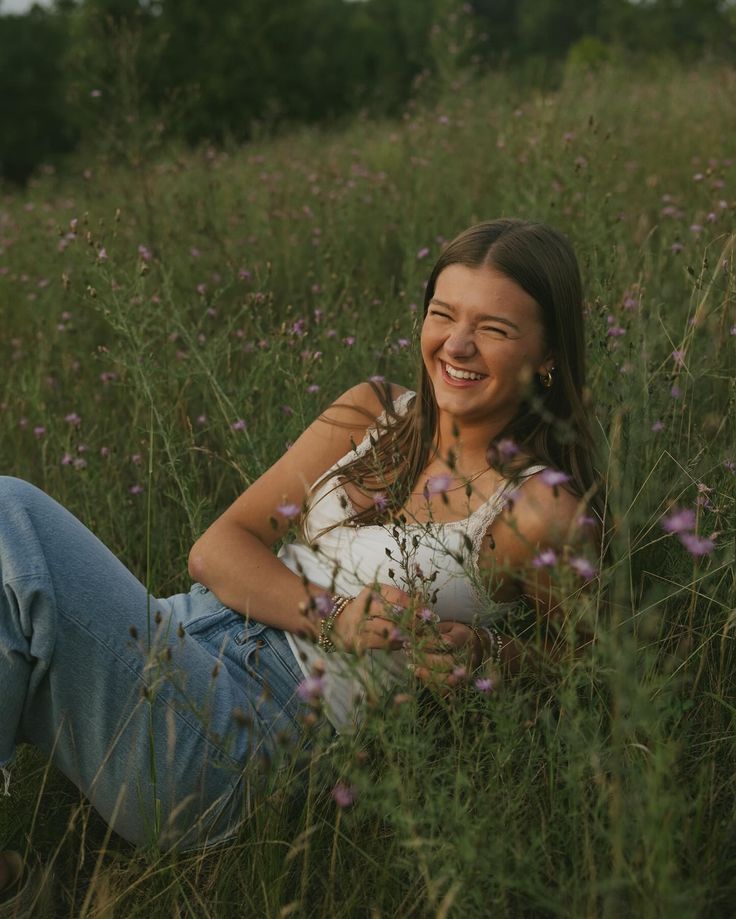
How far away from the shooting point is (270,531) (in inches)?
82.6

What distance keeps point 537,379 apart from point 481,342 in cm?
21

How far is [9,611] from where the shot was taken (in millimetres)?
1601

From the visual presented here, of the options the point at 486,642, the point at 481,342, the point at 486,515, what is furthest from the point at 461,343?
the point at 486,642

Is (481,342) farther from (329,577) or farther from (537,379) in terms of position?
(329,577)

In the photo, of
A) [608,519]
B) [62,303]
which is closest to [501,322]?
[608,519]

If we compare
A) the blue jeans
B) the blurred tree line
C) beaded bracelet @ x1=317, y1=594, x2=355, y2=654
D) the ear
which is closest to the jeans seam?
the blue jeans

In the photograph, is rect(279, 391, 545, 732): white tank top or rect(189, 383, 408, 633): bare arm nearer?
rect(279, 391, 545, 732): white tank top

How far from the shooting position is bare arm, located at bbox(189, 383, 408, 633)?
194cm

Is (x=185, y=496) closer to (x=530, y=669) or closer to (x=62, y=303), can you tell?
(x=530, y=669)

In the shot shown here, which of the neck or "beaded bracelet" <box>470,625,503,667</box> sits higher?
the neck

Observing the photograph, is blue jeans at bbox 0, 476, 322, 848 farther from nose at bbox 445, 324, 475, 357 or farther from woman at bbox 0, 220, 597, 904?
nose at bbox 445, 324, 475, 357

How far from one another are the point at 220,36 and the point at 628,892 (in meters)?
22.8

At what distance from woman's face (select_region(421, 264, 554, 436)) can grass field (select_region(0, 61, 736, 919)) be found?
23cm

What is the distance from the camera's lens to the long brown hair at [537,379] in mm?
1924
